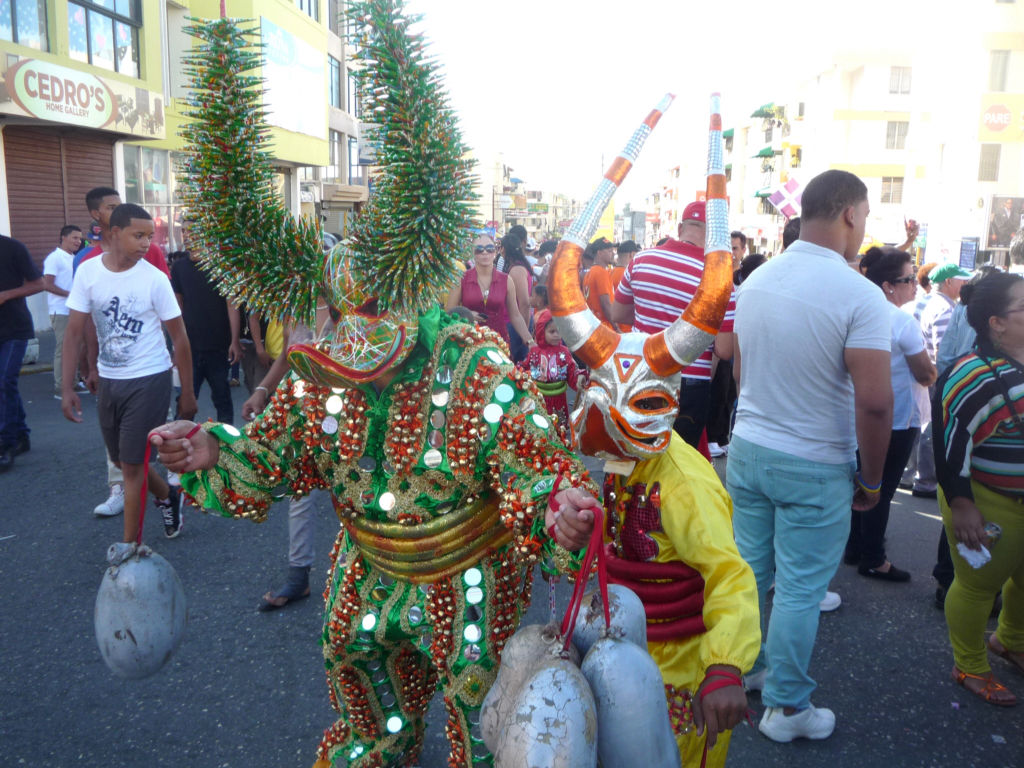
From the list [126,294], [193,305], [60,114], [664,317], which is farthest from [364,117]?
[60,114]

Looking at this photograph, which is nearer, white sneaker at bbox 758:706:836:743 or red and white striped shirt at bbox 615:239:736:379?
white sneaker at bbox 758:706:836:743

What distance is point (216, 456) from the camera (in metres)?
2.07

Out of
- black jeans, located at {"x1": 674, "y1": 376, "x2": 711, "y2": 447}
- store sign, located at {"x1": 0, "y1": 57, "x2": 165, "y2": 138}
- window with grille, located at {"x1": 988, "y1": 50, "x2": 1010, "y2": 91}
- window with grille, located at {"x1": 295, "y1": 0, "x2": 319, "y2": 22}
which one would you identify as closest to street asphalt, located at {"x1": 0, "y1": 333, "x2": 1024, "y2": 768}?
black jeans, located at {"x1": 674, "y1": 376, "x2": 711, "y2": 447}

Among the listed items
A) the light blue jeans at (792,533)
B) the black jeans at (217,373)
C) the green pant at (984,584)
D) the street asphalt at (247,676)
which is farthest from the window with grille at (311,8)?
the green pant at (984,584)

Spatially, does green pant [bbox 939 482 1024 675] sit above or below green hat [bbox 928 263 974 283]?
below

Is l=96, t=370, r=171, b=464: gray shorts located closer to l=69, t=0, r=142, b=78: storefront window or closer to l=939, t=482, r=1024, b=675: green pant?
l=939, t=482, r=1024, b=675: green pant

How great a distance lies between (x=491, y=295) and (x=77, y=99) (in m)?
9.80

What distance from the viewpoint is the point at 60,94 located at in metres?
12.7

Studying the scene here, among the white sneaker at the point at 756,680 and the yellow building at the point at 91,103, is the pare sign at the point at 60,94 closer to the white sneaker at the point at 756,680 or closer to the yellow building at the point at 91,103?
the yellow building at the point at 91,103

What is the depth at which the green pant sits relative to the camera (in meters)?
3.21

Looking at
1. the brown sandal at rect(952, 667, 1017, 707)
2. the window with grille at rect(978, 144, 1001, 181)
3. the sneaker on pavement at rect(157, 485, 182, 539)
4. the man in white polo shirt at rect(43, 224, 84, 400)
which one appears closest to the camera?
the brown sandal at rect(952, 667, 1017, 707)

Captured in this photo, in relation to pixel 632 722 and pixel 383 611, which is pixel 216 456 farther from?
pixel 632 722

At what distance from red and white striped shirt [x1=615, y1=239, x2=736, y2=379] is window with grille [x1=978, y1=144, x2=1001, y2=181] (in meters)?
28.6

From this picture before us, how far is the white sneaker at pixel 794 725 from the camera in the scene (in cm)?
305
